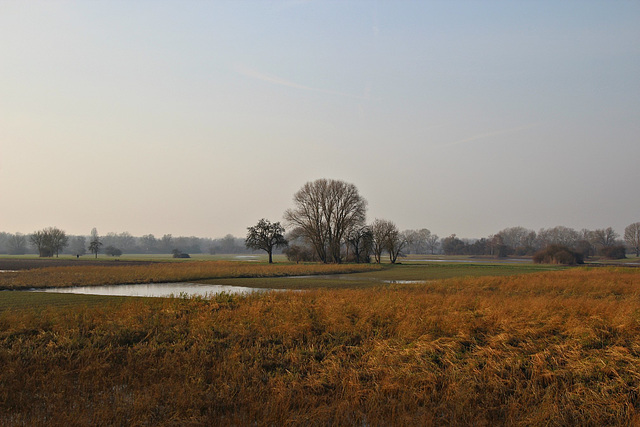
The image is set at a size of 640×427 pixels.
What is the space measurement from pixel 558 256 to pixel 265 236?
2484 inches

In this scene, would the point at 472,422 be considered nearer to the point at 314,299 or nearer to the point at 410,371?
the point at 410,371

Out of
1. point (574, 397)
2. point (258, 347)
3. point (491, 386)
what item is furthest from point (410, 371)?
point (258, 347)

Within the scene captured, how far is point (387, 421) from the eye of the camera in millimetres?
9648

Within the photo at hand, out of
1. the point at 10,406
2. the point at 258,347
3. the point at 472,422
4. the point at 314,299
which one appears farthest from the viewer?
the point at 314,299

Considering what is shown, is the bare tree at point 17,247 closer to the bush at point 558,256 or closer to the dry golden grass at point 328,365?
the bush at point 558,256

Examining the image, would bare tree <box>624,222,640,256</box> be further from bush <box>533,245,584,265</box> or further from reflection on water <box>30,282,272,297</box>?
reflection on water <box>30,282,272,297</box>

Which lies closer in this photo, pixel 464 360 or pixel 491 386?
pixel 491 386

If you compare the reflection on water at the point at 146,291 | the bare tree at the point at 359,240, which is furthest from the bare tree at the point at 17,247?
the reflection on water at the point at 146,291

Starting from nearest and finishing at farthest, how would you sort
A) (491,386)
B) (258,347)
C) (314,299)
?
(491,386) → (258,347) → (314,299)

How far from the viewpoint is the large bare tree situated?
292 feet

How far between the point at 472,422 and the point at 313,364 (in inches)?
186

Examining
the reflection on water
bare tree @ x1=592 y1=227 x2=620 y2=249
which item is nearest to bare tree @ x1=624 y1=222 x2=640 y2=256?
bare tree @ x1=592 y1=227 x2=620 y2=249

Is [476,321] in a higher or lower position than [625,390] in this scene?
higher

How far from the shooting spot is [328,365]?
12688mm
